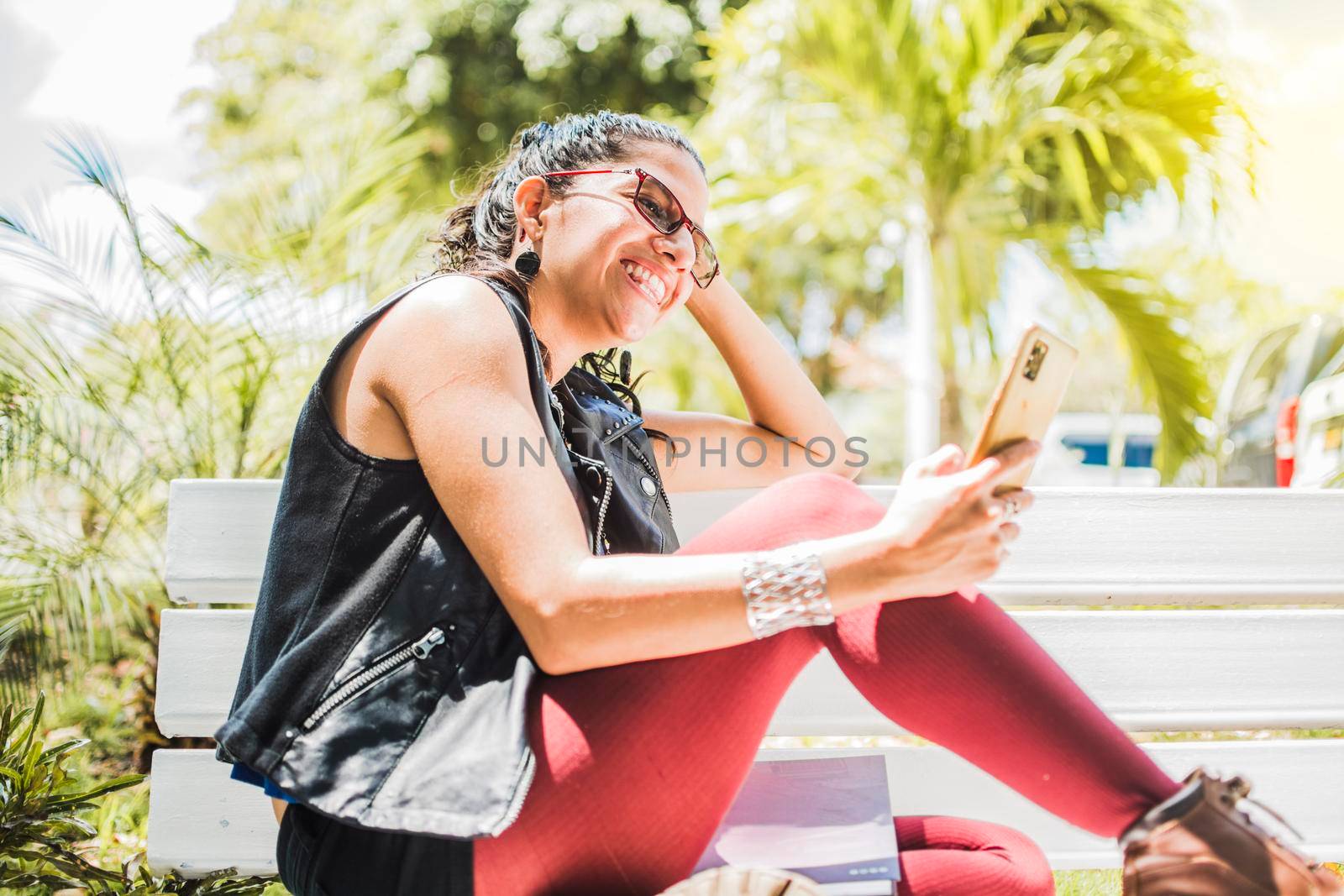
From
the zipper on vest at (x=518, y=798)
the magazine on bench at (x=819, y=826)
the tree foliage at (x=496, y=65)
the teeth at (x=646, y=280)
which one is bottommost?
the magazine on bench at (x=819, y=826)

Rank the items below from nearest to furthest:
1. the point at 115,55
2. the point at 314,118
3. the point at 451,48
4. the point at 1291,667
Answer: the point at 1291,667 < the point at 451,48 < the point at 314,118 < the point at 115,55

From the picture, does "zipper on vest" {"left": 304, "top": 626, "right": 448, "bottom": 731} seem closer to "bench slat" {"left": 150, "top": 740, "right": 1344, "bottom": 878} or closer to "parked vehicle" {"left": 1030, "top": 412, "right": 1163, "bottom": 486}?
"bench slat" {"left": 150, "top": 740, "right": 1344, "bottom": 878}

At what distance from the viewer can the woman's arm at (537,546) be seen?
1178 millimetres

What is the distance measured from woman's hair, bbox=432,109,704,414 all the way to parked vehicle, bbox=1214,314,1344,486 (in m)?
5.01

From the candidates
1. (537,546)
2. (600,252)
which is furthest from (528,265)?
(537,546)

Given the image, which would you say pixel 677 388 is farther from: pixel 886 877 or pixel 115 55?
pixel 115 55

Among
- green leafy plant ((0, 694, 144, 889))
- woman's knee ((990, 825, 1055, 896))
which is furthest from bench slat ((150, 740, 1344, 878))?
woman's knee ((990, 825, 1055, 896))

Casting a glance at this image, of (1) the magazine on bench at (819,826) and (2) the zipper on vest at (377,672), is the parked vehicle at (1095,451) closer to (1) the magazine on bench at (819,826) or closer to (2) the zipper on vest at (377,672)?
(1) the magazine on bench at (819,826)

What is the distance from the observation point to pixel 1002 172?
22.2 feet

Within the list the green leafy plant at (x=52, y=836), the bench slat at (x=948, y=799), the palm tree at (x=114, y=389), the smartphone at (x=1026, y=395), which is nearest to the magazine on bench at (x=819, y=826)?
the bench slat at (x=948, y=799)

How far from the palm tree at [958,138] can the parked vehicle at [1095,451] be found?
8344mm

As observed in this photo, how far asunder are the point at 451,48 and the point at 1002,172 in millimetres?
8034

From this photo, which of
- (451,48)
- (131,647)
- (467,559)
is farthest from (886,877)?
(451,48)

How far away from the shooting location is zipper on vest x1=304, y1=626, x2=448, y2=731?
4.01 ft
